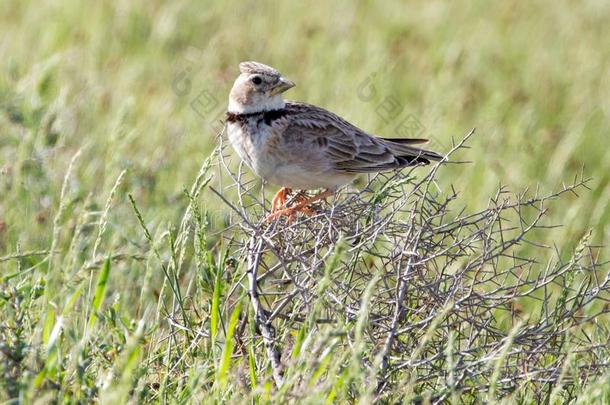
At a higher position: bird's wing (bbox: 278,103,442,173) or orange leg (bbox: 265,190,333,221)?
bird's wing (bbox: 278,103,442,173)

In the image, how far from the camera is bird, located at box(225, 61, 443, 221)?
5.55 m

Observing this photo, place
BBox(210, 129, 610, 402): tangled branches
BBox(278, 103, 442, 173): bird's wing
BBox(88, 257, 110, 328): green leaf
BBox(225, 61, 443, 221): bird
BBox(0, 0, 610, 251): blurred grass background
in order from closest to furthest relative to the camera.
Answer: BBox(88, 257, 110, 328): green leaf < BBox(210, 129, 610, 402): tangled branches < BBox(225, 61, 443, 221): bird < BBox(278, 103, 442, 173): bird's wing < BBox(0, 0, 610, 251): blurred grass background

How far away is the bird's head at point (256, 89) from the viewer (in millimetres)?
5758

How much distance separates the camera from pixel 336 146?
598cm

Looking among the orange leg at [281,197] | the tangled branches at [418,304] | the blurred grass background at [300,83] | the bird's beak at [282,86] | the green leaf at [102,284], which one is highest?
the blurred grass background at [300,83]

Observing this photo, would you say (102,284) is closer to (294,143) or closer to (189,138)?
(294,143)

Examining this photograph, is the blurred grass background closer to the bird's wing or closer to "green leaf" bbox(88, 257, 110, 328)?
the bird's wing

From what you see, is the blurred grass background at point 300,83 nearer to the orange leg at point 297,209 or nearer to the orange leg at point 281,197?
the orange leg at point 281,197

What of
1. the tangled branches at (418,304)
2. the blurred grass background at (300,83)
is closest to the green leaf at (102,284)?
the tangled branches at (418,304)

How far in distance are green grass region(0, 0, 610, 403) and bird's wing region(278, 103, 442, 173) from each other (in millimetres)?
594

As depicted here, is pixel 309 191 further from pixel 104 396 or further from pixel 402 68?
pixel 402 68

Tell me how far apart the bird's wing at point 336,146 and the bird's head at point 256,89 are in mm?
164

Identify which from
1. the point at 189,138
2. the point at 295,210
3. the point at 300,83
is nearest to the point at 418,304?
the point at 295,210

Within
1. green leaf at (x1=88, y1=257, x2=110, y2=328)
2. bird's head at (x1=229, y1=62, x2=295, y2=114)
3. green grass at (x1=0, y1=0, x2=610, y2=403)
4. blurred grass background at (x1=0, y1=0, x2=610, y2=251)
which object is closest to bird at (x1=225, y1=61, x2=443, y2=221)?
bird's head at (x1=229, y1=62, x2=295, y2=114)
